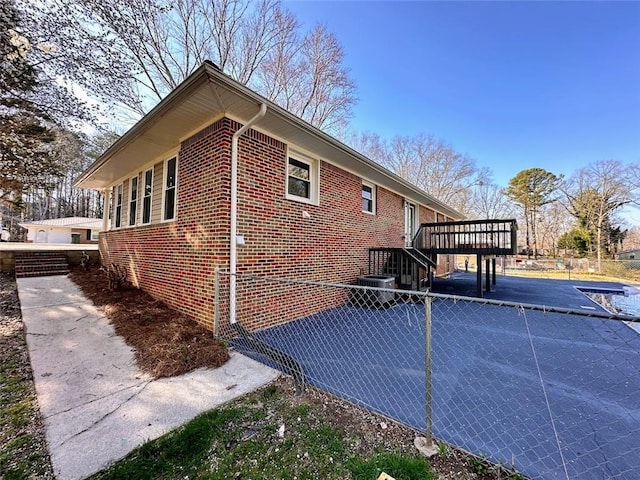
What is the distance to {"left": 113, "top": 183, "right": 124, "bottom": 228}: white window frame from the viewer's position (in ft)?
28.3

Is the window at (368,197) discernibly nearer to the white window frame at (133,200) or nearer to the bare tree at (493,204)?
the white window frame at (133,200)

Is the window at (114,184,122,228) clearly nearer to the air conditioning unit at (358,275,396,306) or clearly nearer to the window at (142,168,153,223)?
the window at (142,168,153,223)

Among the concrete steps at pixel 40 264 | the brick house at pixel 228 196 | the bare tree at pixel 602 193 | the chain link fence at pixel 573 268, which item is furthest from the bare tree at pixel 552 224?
the concrete steps at pixel 40 264

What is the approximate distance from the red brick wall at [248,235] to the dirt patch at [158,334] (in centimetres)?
28

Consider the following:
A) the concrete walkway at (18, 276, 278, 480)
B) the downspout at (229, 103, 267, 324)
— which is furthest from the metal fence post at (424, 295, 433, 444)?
the downspout at (229, 103, 267, 324)

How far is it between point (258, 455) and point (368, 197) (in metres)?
7.43

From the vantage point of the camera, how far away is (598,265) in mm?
18359

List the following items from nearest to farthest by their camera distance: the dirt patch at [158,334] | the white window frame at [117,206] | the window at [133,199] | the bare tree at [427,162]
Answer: the dirt patch at [158,334] < the window at [133,199] < the white window frame at [117,206] < the bare tree at [427,162]

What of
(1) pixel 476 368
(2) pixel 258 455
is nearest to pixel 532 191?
(1) pixel 476 368

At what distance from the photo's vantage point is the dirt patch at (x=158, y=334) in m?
3.43

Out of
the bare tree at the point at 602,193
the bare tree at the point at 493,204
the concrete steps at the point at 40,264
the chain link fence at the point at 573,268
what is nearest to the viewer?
the concrete steps at the point at 40,264

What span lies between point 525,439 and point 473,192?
31.8 meters

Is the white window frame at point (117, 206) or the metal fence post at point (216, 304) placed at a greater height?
the white window frame at point (117, 206)

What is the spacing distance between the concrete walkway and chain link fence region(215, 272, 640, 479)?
78cm
